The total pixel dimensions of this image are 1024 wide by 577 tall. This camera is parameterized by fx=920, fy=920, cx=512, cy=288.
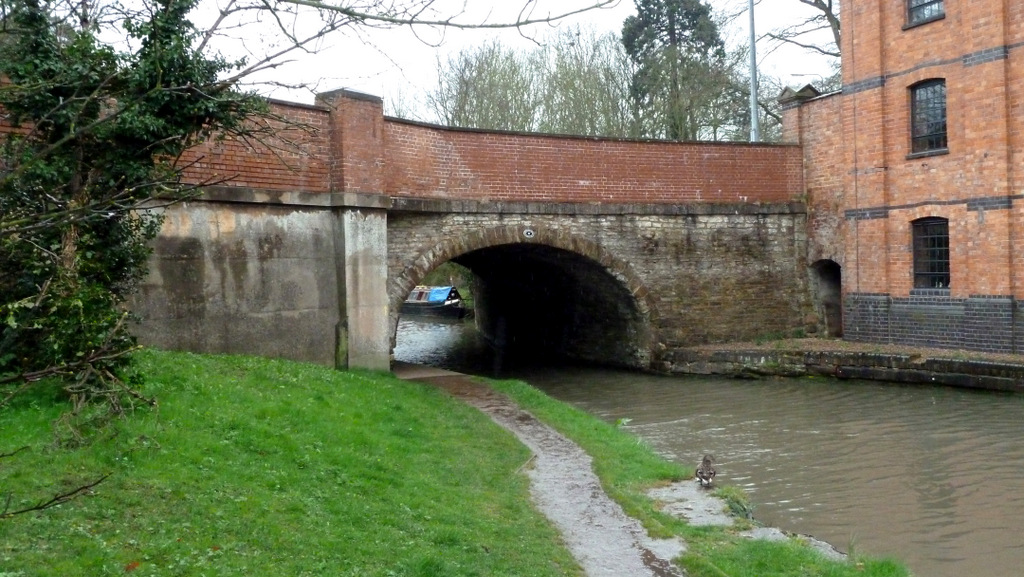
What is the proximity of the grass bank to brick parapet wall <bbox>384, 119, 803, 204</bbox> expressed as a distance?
625 cm

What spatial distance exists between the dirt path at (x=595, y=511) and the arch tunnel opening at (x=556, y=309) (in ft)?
22.5

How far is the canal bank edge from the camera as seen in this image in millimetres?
14539

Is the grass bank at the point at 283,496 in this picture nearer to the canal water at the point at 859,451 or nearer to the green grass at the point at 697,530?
the green grass at the point at 697,530

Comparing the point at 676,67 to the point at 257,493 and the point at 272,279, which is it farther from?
the point at 257,493

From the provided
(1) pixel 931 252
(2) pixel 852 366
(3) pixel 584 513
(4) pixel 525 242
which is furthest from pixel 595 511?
(1) pixel 931 252

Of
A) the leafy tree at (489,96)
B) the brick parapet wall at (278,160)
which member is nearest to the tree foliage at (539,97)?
the leafy tree at (489,96)

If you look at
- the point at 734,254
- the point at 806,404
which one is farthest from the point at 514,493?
the point at 734,254

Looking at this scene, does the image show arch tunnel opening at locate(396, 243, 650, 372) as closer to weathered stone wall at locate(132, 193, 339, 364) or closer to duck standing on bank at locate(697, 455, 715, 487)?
weathered stone wall at locate(132, 193, 339, 364)

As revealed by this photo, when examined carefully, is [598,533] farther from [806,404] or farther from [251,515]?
[806,404]

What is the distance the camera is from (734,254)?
18812 mm

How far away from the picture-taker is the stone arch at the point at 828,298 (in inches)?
760

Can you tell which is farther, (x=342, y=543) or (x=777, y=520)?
(x=777, y=520)

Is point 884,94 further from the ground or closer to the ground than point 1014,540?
further from the ground

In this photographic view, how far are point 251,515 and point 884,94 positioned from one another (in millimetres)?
15344
